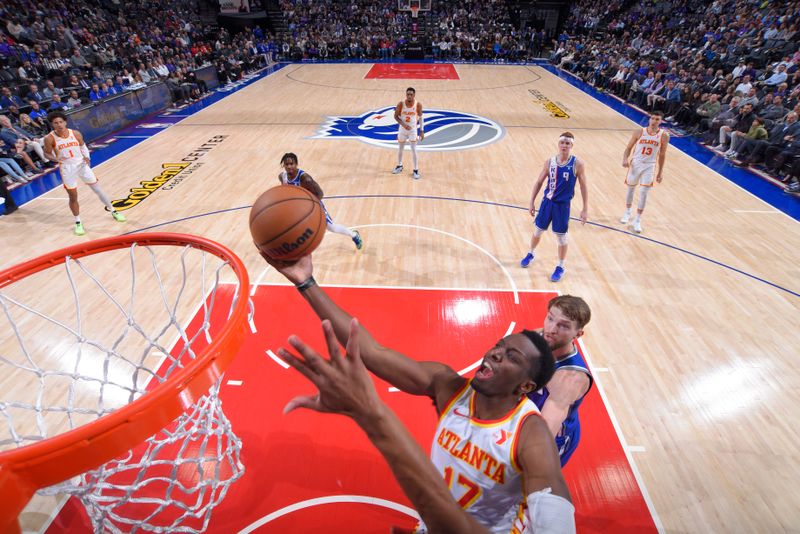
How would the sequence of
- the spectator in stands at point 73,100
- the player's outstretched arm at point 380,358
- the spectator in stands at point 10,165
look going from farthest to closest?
the spectator in stands at point 73,100
the spectator in stands at point 10,165
the player's outstretched arm at point 380,358

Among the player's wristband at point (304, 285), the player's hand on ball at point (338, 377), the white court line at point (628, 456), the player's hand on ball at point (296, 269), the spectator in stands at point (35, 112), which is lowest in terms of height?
the white court line at point (628, 456)

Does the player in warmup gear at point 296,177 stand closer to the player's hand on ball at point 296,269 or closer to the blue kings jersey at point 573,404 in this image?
the player's hand on ball at point 296,269

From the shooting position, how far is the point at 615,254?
242 inches

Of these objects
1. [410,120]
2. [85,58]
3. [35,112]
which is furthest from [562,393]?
[85,58]

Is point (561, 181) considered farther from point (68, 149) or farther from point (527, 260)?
point (68, 149)

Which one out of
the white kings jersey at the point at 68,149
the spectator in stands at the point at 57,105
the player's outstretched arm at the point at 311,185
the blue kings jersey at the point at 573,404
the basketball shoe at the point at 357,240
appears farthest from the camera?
the spectator in stands at the point at 57,105

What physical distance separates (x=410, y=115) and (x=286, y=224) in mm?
6409

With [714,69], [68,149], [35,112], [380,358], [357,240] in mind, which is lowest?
[357,240]

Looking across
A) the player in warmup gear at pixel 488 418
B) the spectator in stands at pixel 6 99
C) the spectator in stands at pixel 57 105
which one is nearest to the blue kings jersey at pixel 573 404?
the player in warmup gear at pixel 488 418

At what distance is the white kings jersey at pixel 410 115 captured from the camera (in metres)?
7.97

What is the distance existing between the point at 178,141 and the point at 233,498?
984cm

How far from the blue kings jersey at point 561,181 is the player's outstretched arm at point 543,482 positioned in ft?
12.3

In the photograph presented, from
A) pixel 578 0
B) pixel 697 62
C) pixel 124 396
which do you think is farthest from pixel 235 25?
pixel 124 396

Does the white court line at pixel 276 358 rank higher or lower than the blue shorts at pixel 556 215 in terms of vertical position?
lower
